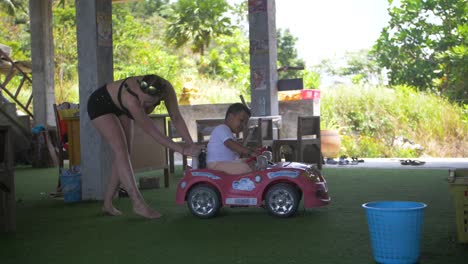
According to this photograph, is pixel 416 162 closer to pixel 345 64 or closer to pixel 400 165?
pixel 400 165

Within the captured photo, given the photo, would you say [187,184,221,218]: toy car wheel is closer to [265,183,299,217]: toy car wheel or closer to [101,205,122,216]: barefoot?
[265,183,299,217]: toy car wheel

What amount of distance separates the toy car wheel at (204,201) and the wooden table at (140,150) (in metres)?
2.13

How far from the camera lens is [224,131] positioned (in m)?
5.59

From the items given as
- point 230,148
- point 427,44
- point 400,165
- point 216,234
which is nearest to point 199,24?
point 427,44

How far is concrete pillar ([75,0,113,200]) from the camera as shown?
696cm

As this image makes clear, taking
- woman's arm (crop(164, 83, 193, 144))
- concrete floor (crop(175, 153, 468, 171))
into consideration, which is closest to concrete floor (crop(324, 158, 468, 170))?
concrete floor (crop(175, 153, 468, 171))

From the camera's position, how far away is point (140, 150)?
761 cm

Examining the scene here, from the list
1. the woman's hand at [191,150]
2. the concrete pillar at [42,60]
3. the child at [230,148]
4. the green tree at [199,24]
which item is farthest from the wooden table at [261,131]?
the green tree at [199,24]

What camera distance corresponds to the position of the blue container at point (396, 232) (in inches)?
134

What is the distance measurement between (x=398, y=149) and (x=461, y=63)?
11.3ft

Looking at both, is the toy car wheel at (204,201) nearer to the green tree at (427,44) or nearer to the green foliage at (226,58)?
the green tree at (427,44)

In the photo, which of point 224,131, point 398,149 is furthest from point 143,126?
point 398,149

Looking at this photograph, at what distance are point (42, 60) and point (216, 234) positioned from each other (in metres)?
9.85

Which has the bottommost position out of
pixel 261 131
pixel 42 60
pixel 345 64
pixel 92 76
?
pixel 261 131
